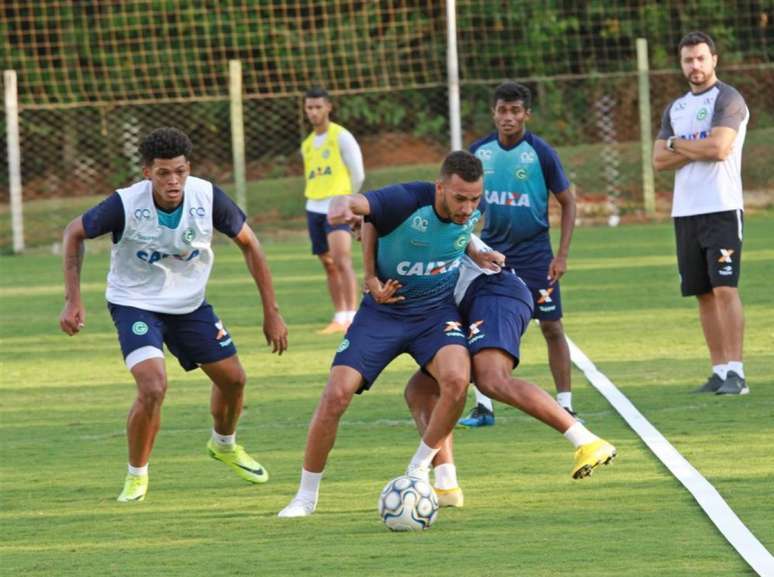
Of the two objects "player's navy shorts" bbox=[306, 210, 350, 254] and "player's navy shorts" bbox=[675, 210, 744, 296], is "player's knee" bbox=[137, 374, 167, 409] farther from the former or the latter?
"player's navy shorts" bbox=[306, 210, 350, 254]

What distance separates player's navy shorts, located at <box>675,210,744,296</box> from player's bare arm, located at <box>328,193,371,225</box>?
3.81 m

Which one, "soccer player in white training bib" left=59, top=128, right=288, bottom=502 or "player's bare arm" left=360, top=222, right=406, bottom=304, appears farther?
"soccer player in white training bib" left=59, top=128, right=288, bottom=502

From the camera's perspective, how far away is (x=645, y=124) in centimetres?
2634

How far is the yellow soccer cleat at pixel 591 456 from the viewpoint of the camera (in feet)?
24.6

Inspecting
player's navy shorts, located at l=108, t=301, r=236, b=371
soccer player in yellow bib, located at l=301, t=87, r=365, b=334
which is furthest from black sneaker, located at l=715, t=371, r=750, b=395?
soccer player in yellow bib, located at l=301, t=87, r=365, b=334

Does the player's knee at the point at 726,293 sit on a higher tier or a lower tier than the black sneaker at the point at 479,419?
higher

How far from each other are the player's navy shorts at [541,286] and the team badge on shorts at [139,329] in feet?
9.19

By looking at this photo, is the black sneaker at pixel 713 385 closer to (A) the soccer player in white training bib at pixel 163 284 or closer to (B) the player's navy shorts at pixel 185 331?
(A) the soccer player in white training bib at pixel 163 284

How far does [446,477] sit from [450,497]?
9 cm

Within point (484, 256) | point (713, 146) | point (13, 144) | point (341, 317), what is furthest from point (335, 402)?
point (13, 144)

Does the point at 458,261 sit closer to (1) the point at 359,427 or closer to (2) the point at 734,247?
(1) the point at 359,427

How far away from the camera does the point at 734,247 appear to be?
10.8 metres

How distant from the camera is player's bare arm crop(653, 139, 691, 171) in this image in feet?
35.8

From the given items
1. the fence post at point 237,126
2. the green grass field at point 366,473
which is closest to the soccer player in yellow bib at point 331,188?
the green grass field at point 366,473
